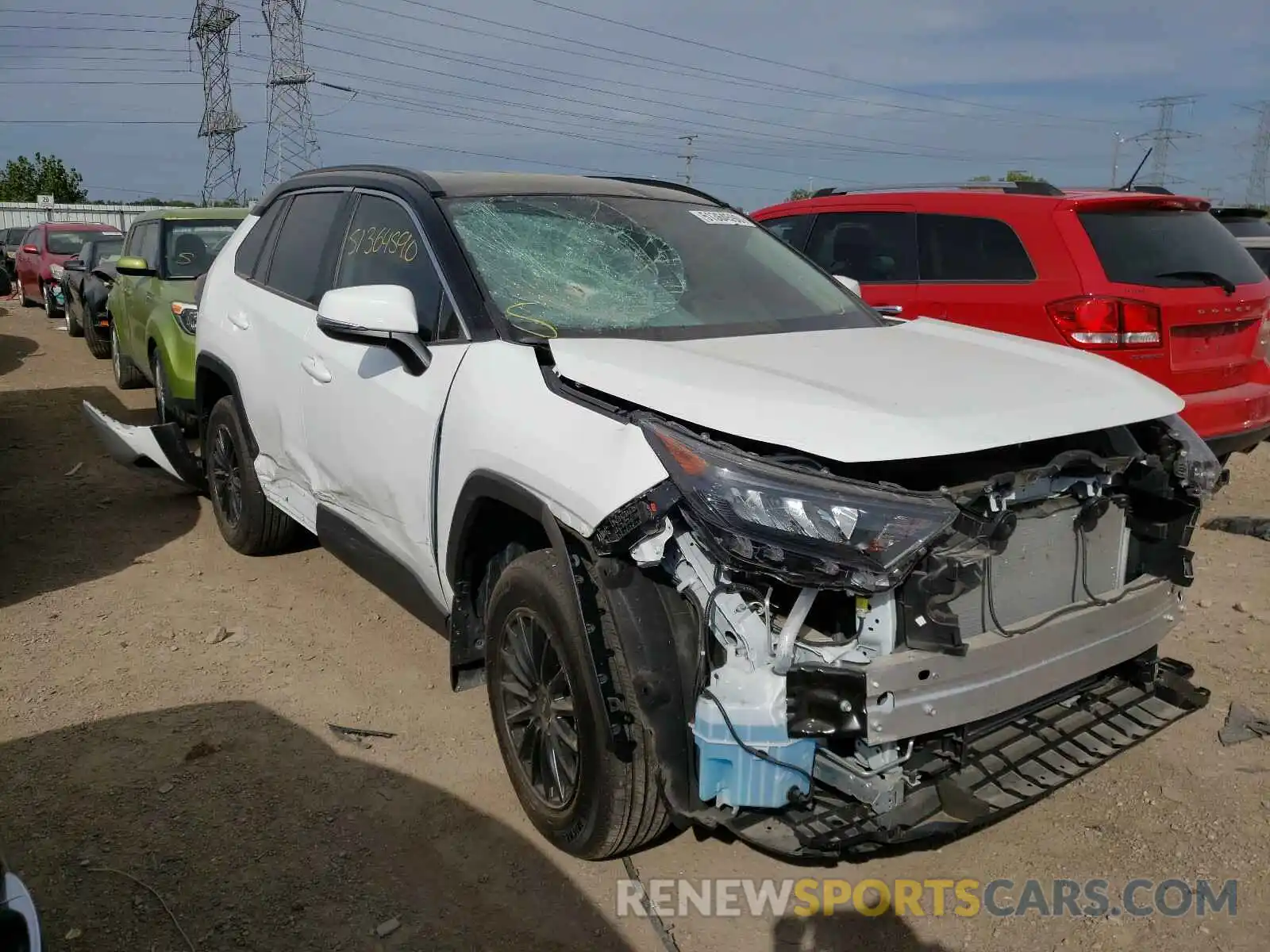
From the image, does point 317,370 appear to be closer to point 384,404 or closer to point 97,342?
point 384,404

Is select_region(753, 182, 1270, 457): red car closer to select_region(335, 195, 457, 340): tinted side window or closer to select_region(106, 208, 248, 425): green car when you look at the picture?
select_region(335, 195, 457, 340): tinted side window

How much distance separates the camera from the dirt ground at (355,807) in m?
2.71

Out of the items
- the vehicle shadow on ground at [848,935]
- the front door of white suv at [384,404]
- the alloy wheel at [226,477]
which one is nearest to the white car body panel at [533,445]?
the front door of white suv at [384,404]

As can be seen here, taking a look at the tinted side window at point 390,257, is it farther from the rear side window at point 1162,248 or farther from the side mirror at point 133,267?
the side mirror at point 133,267

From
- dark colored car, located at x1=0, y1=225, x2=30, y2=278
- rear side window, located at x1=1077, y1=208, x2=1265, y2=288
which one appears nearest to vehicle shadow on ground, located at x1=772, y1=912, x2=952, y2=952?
rear side window, located at x1=1077, y1=208, x2=1265, y2=288

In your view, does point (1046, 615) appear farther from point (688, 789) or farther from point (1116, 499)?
point (688, 789)

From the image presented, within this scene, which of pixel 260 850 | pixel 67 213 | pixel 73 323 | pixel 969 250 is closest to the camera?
pixel 260 850

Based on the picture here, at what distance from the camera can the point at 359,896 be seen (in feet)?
9.23

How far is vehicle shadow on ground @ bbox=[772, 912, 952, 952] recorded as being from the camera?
2.65m

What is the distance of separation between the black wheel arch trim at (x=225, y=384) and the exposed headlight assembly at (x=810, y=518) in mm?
3103

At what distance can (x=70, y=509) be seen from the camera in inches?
247

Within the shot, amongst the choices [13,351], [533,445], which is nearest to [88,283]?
[13,351]

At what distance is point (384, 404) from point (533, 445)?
93 centimetres

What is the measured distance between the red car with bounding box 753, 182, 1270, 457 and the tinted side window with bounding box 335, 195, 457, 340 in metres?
2.85
